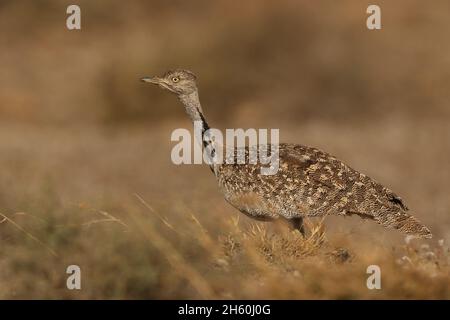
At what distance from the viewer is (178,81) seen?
269 inches

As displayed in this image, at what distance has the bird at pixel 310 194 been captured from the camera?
6.00 m

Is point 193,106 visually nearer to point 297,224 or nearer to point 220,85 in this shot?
point 297,224

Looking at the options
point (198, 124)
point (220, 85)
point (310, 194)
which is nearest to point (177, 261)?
point (310, 194)

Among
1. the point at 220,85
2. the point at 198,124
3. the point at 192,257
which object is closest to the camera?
the point at 192,257

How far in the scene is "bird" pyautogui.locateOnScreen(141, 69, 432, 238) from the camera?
6.00 metres

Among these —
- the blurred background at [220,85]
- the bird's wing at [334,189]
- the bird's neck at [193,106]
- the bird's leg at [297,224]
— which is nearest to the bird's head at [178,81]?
the bird's neck at [193,106]

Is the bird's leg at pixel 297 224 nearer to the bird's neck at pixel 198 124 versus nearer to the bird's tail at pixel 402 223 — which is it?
the bird's tail at pixel 402 223

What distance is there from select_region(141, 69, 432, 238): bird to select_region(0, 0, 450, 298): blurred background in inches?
168

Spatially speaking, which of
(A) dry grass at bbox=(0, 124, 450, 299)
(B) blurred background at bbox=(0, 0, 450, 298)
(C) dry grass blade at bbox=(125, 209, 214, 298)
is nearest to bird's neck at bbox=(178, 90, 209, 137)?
(A) dry grass at bbox=(0, 124, 450, 299)

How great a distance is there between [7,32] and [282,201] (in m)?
12.8

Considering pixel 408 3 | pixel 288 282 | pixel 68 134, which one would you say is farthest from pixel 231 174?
pixel 408 3

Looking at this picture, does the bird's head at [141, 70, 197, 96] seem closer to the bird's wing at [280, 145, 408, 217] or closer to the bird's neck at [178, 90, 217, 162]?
the bird's neck at [178, 90, 217, 162]

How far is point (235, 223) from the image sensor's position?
5.39 m

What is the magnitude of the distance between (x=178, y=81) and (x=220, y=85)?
9.07m
